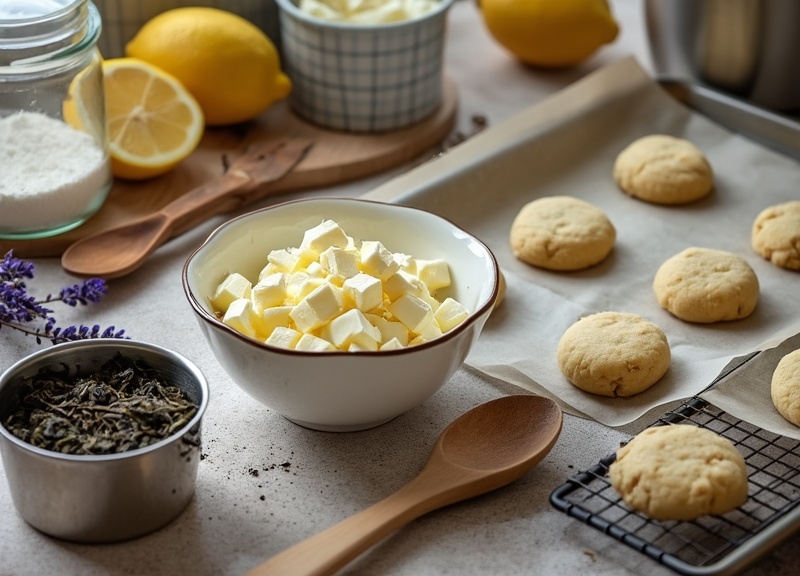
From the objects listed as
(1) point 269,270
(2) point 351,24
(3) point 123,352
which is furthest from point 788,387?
(2) point 351,24

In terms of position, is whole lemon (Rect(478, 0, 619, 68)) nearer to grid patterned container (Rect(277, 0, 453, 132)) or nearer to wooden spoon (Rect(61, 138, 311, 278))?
grid patterned container (Rect(277, 0, 453, 132))

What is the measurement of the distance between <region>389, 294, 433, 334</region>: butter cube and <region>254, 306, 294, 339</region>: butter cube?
6.2 inches

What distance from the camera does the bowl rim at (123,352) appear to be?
122 cm

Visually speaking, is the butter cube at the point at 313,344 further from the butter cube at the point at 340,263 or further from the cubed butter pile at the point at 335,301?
the butter cube at the point at 340,263

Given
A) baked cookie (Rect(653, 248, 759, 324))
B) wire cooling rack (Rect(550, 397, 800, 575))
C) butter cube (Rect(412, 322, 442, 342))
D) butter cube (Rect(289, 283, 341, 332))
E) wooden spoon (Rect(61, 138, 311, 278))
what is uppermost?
butter cube (Rect(289, 283, 341, 332))

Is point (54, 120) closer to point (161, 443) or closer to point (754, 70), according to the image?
point (161, 443)

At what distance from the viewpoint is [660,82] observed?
246cm

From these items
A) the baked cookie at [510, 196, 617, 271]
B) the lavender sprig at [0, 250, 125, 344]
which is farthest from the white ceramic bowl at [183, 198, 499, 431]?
the baked cookie at [510, 196, 617, 271]

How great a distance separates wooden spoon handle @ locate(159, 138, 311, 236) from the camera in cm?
204

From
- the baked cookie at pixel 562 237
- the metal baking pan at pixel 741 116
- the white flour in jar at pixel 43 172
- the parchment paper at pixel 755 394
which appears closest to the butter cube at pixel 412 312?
the parchment paper at pixel 755 394

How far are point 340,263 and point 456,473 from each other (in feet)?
1.16

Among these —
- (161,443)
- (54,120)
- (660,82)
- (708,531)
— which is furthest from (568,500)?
(660,82)

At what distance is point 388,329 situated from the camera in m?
1.42

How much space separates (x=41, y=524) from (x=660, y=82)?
5.97ft
